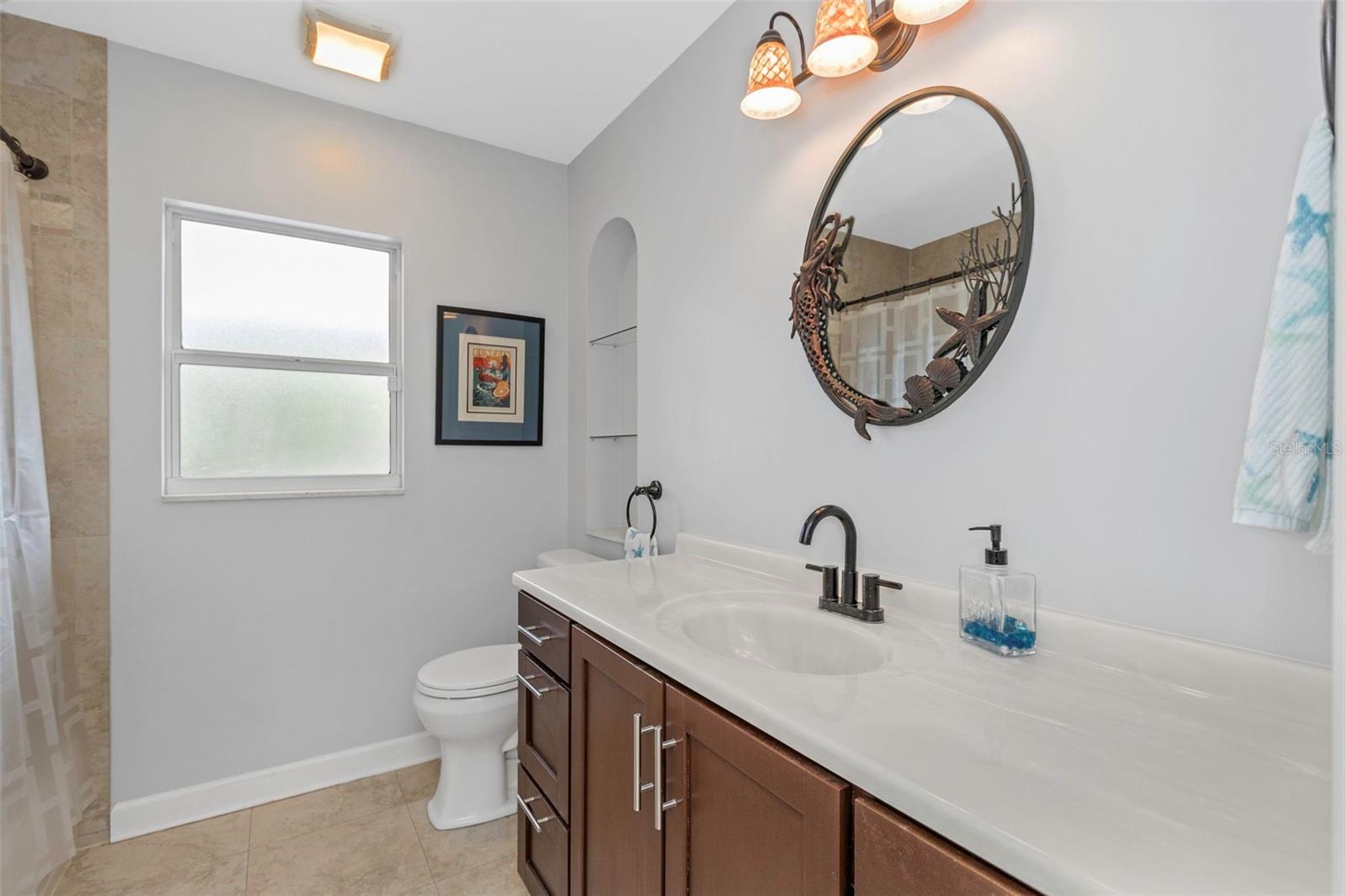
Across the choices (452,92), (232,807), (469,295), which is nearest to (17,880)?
(232,807)

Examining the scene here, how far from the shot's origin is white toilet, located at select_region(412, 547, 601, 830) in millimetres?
2018

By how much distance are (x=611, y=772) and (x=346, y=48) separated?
7.49 ft

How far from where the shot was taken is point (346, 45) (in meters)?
1.99

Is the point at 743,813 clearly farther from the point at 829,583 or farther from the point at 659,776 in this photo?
the point at 829,583

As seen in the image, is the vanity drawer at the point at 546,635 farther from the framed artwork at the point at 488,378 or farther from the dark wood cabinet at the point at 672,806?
the framed artwork at the point at 488,378

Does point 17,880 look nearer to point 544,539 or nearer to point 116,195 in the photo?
point 544,539

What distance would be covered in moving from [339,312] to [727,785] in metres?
2.36

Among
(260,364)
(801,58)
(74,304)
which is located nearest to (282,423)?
(260,364)

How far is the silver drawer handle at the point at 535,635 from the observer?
4.99 feet

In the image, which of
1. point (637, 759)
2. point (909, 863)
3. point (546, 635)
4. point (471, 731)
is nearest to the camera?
point (909, 863)

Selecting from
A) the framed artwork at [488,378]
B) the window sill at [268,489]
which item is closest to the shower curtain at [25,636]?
→ the window sill at [268,489]

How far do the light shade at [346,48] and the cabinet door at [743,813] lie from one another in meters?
2.17

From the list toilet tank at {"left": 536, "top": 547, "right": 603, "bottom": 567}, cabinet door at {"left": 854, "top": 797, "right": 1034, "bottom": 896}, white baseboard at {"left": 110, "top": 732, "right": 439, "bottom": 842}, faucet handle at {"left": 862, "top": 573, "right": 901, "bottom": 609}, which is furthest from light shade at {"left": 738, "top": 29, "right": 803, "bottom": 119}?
white baseboard at {"left": 110, "top": 732, "right": 439, "bottom": 842}

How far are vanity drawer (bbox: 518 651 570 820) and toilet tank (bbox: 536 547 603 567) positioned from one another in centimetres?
82
